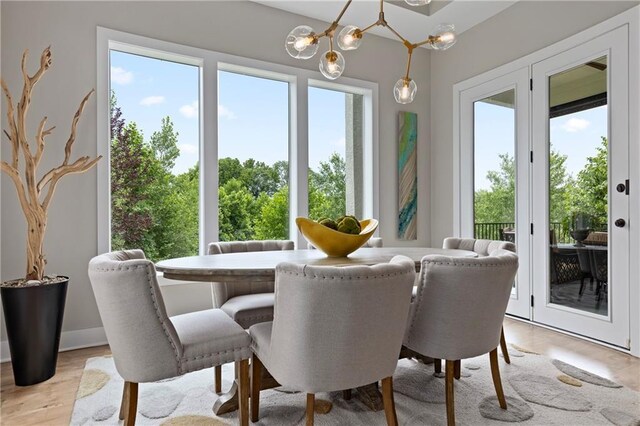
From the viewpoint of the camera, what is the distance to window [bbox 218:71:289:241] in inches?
143

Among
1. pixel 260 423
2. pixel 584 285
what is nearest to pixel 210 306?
pixel 260 423

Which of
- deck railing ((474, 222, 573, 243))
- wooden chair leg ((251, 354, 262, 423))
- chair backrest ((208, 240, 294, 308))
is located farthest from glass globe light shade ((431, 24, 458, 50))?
deck railing ((474, 222, 573, 243))

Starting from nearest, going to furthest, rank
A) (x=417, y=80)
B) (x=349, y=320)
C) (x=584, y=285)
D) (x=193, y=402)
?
(x=349, y=320), (x=193, y=402), (x=584, y=285), (x=417, y=80)

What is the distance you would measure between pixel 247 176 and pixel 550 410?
2.89 m

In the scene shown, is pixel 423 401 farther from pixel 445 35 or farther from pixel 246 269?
pixel 445 35

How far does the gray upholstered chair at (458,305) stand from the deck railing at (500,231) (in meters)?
1.96

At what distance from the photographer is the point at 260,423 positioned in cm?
183

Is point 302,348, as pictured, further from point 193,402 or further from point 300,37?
point 300,37

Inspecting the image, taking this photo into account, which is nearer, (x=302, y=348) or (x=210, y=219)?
(x=302, y=348)

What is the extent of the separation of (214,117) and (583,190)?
10.4ft

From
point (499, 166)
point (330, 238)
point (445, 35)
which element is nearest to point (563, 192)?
point (499, 166)

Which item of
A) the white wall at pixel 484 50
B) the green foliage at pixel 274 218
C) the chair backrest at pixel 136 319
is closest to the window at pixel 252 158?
the green foliage at pixel 274 218

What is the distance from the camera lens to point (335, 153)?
168 inches

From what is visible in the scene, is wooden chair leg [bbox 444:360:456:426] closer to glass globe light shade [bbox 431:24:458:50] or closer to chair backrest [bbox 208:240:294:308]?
chair backrest [bbox 208:240:294:308]
